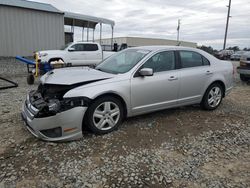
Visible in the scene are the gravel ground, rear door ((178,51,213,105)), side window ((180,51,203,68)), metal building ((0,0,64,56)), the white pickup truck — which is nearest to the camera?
the gravel ground

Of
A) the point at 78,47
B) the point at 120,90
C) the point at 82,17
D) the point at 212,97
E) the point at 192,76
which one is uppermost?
the point at 82,17

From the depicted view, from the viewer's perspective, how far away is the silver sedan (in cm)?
325

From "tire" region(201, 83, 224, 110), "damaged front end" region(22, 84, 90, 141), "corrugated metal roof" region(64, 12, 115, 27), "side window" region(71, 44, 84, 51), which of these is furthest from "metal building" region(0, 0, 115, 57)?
"tire" region(201, 83, 224, 110)

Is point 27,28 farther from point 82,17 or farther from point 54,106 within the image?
point 54,106

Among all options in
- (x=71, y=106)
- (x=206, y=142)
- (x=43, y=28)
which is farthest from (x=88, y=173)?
(x=43, y=28)

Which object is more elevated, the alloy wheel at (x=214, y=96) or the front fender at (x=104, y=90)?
the front fender at (x=104, y=90)

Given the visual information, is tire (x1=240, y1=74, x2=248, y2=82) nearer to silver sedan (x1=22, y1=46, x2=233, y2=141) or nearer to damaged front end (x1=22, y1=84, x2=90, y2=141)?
silver sedan (x1=22, y1=46, x2=233, y2=141)

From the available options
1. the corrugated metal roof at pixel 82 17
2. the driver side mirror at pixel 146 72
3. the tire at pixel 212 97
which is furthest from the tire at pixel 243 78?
the corrugated metal roof at pixel 82 17

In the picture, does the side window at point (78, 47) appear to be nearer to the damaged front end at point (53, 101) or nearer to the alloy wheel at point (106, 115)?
the damaged front end at point (53, 101)

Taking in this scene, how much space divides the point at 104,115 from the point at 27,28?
52.9 feet

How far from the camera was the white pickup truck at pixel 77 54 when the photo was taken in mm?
10995

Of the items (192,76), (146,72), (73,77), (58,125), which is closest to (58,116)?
(58,125)

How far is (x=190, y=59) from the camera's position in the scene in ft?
15.6

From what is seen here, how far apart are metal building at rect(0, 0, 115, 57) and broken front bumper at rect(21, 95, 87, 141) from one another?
50.3 ft
